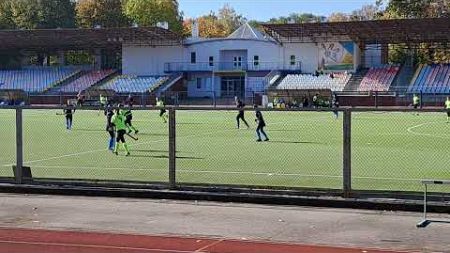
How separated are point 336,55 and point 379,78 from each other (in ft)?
22.8

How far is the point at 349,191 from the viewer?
13484mm

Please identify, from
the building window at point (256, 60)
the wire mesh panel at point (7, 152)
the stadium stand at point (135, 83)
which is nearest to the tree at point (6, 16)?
the stadium stand at point (135, 83)

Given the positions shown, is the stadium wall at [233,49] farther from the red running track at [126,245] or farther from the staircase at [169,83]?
the red running track at [126,245]

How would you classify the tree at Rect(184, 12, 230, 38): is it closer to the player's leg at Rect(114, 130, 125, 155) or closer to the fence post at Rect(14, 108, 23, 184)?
the player's leg at Rect(114, 130, 125, 155)

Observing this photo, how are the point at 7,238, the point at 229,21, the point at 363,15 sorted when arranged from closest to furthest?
the point at 7,238
the point at 363,15
the point at 229,21

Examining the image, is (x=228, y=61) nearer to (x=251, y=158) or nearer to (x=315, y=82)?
(x=315, y=82)

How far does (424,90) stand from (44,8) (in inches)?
2640

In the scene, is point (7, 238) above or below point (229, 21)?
below

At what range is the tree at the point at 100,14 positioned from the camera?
4739 inches

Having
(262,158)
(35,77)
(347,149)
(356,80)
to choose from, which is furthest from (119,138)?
(35,77)

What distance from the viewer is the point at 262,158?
22.2m

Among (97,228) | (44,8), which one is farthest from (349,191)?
(44,8)

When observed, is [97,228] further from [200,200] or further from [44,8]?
[44,8]

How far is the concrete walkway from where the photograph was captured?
34.8ft
